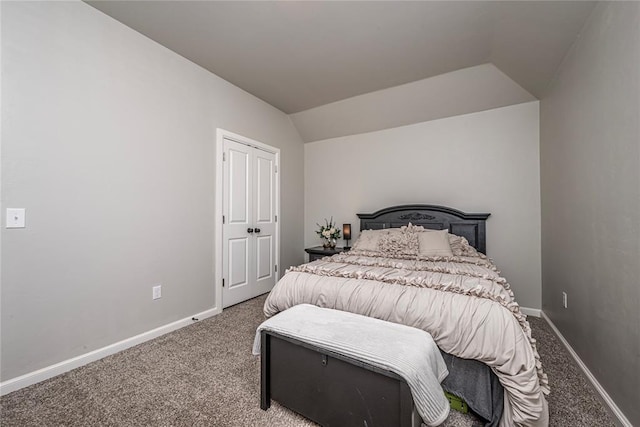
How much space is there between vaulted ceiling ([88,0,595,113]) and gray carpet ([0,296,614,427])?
2.49m

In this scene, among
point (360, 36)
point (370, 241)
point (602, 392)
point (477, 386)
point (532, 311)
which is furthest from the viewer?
point (370, 241)

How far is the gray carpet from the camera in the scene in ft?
4.74

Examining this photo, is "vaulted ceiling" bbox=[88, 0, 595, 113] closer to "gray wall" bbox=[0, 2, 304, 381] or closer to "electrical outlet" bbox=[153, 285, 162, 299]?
"gray wall" bbox=[0, 2, 304, 381]

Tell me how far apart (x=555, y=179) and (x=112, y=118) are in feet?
12.9

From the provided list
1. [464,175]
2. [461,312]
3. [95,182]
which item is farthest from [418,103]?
[95,182]

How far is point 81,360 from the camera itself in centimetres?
196

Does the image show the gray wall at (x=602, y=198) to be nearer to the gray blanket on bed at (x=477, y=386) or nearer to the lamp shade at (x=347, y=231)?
the gray blanket on bed at (x=477, y=386)

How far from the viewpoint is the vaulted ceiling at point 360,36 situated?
78.9 inches

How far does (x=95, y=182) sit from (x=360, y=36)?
250 centimetres

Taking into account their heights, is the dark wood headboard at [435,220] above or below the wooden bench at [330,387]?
above

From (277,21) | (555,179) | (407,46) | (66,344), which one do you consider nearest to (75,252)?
(66,344)

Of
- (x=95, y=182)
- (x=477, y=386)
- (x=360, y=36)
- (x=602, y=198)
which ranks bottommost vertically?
(x=477, y=386)

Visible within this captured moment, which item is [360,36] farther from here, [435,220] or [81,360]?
[81,360]

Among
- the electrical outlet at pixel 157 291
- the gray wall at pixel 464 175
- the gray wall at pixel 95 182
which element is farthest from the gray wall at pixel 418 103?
the electrical outlet at pixel 157 291
